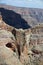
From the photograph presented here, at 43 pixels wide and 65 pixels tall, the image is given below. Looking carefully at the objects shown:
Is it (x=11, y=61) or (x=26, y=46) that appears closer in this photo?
(x=11, y=61)

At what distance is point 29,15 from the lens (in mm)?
163875

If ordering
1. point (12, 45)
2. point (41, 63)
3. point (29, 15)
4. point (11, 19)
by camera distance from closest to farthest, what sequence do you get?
point (41, 63) → point (12, 45) → point (11, 19) → point (29, 15)

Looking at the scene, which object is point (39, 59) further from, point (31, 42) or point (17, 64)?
point (31, 42)

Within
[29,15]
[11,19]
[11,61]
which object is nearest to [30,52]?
[11,61]

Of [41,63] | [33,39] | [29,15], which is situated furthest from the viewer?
[29,15]

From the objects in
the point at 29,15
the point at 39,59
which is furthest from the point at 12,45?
the point at 29,15

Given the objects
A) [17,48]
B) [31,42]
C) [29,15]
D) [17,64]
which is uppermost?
[17,64]

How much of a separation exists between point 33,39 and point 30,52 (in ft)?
9.44

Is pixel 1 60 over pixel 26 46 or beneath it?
over

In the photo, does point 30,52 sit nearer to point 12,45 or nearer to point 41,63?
point 12,45

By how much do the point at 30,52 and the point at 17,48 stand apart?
0.74 m

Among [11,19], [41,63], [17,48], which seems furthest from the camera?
[11,19]

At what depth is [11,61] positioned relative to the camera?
9.34 m

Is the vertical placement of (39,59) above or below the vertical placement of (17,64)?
below
